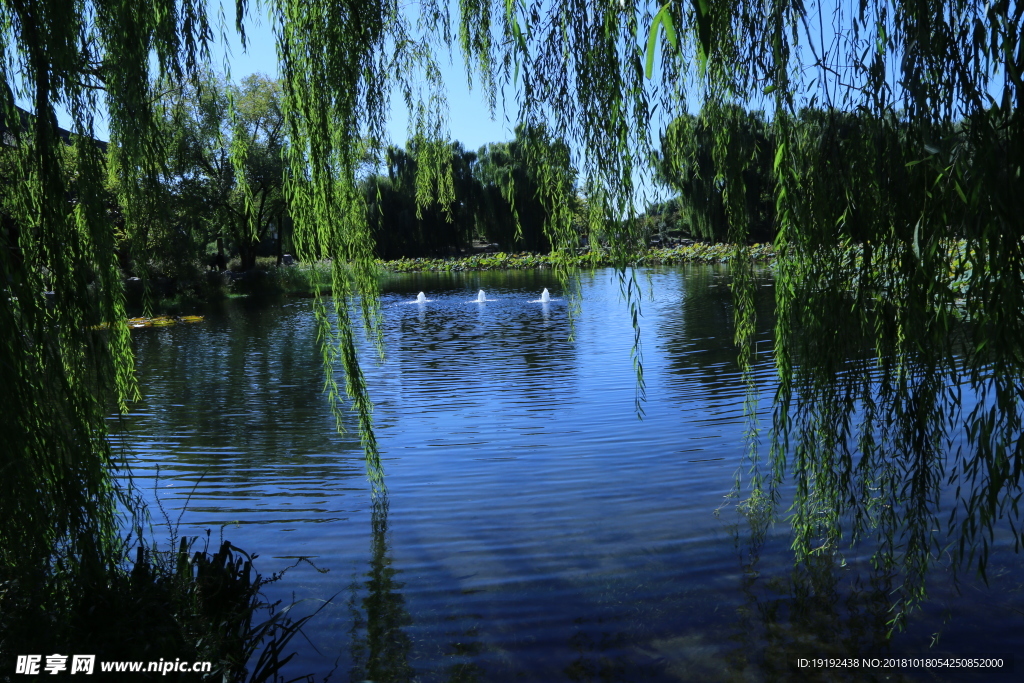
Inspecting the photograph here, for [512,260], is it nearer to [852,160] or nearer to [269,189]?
[269,189]

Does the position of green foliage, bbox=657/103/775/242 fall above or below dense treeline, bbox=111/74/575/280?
below

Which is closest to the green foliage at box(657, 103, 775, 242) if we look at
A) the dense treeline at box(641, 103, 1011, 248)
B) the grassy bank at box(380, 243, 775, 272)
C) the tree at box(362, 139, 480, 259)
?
the dense treeline at box(641, 103, 1011, 248)

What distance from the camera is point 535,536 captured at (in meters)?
4.53

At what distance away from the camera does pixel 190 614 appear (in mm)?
Result: 2959

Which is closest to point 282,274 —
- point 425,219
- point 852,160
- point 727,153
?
point 425,219

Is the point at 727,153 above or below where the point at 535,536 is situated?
above

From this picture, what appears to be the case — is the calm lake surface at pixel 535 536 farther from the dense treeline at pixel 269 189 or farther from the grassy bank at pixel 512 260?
the grassy bank at pixel 512 260

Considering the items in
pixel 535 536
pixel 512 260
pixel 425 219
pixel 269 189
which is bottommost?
pixel 535 536

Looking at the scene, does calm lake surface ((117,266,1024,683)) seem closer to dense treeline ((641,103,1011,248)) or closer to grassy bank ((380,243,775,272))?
dense treeline ((641,103,1011,248))

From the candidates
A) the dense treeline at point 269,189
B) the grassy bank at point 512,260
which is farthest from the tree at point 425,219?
the grassy bank at point 512,260

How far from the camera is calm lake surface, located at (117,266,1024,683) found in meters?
3.29

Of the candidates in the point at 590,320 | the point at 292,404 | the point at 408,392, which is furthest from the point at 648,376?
the point at 590,320

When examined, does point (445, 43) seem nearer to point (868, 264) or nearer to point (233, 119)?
point (233, 119)

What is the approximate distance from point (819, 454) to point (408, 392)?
6.85 metres
